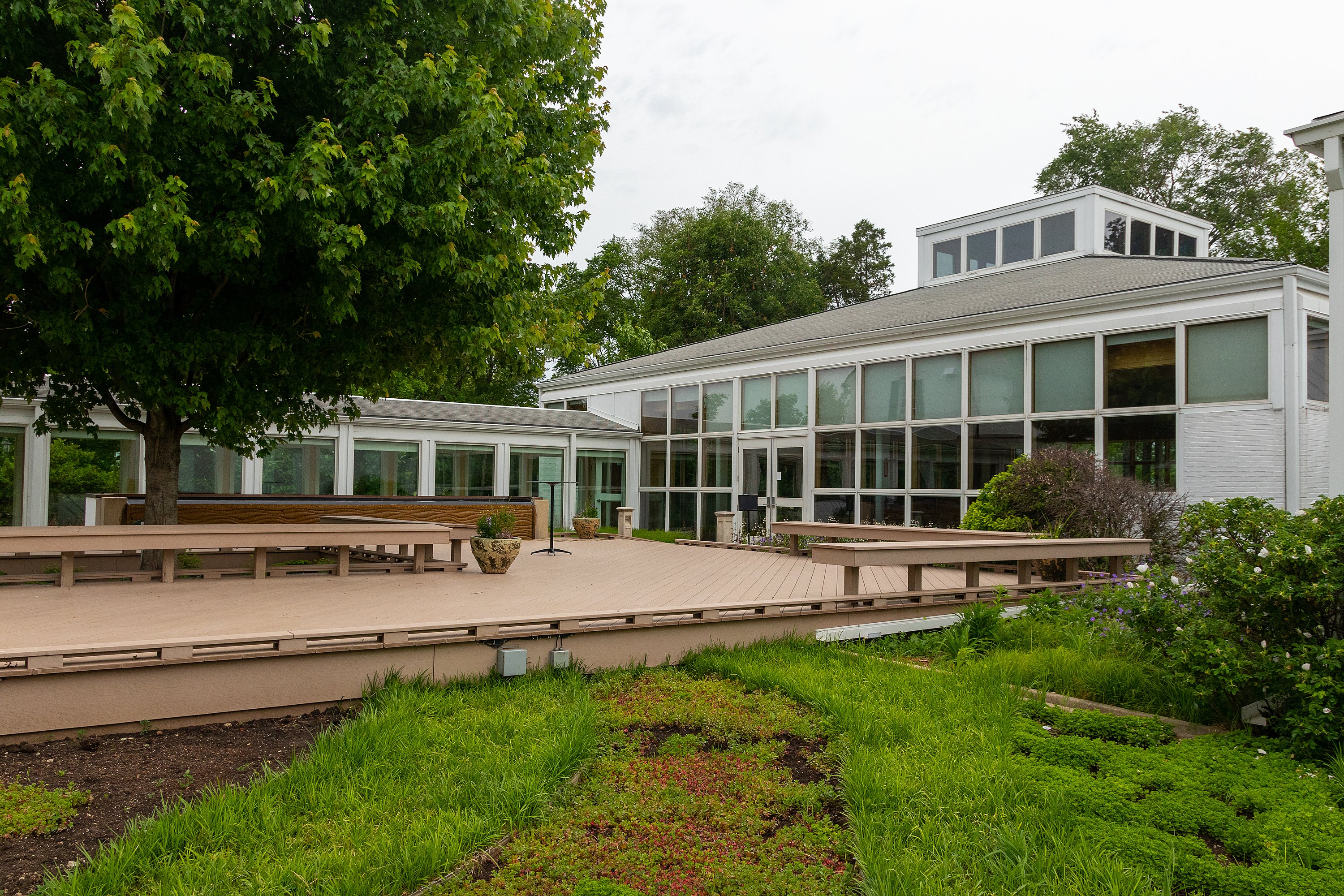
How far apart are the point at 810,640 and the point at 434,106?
5.86 metres

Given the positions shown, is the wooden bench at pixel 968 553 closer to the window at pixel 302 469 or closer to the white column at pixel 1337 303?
the white column at pixel 1337 303

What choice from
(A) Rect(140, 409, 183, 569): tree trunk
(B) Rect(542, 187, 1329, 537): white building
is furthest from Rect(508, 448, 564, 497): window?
(A) Rect(140, 409, 183, 569): tree trunk

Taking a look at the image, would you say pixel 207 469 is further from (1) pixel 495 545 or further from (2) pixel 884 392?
(2) pixel 884 392

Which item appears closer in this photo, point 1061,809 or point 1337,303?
point 1061,809

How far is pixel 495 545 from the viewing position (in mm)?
9320

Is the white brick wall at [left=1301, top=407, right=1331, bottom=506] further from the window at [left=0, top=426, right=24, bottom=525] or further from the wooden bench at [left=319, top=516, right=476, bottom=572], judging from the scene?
the window at [left=0, top=426, right=24, bottom=525]

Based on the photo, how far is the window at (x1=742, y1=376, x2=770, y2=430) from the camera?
1759 cm

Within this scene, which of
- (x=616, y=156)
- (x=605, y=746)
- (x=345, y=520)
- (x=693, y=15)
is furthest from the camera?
(x=616, y=156)

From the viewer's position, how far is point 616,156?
42812 millimetres

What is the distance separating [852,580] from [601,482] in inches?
513

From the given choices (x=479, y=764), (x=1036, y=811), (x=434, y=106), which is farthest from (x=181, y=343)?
(x=1036, y=811)

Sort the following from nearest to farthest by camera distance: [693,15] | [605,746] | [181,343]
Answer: [605,746], [181,343], [693,15]

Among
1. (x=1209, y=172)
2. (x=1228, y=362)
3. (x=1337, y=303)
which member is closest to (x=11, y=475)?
(x=1337, y=303)

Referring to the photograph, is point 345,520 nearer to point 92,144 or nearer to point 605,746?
point 92,144
